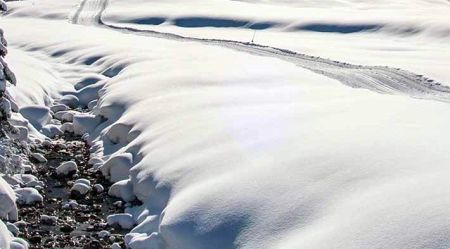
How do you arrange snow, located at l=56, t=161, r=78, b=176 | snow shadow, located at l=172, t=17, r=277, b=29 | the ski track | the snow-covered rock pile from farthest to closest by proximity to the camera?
1. snow shadow, located at l=172, t=17, r=277, b=29
2. the ski track
3. snow, located at l=56, t=161, r=78, b=176
4. the snow-covered rock pile

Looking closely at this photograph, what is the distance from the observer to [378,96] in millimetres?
16219

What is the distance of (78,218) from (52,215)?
0.51 meters

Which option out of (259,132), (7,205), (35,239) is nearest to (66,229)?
(35,239)

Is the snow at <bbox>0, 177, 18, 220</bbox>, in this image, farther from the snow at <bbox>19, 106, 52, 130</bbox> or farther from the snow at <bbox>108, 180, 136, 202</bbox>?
the snow at <bbox>19, 106, 52, 130</bbox>

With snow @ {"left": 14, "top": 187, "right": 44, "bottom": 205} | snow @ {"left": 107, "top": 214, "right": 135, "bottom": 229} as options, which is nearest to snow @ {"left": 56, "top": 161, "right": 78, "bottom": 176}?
snow @ {"left": 14, "top": 187, "right": 44, "bottom": 205}

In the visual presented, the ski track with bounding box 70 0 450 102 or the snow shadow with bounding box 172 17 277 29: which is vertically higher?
the ski track with bounding box 70 0 450 102

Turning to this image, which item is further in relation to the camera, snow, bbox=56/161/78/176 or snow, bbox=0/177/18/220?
snow, bbox=56/161/78/176

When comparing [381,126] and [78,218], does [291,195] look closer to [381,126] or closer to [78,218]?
[381,126]

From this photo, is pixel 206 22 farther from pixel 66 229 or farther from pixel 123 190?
pixel 66 229

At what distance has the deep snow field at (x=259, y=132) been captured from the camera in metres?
8.99

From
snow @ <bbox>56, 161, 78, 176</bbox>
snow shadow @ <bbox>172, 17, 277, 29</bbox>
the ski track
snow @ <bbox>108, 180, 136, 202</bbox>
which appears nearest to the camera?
snow @ <bbox>108, 180, 136, 202</bbox>

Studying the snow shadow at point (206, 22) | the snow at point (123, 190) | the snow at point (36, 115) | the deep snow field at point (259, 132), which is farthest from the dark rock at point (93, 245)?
the snow shadow at point (206, 22)

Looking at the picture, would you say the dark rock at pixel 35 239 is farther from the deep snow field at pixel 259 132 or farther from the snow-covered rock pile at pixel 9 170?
the deep snow field at pixel 259 132

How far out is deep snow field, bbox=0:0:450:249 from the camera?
8.99 metres
